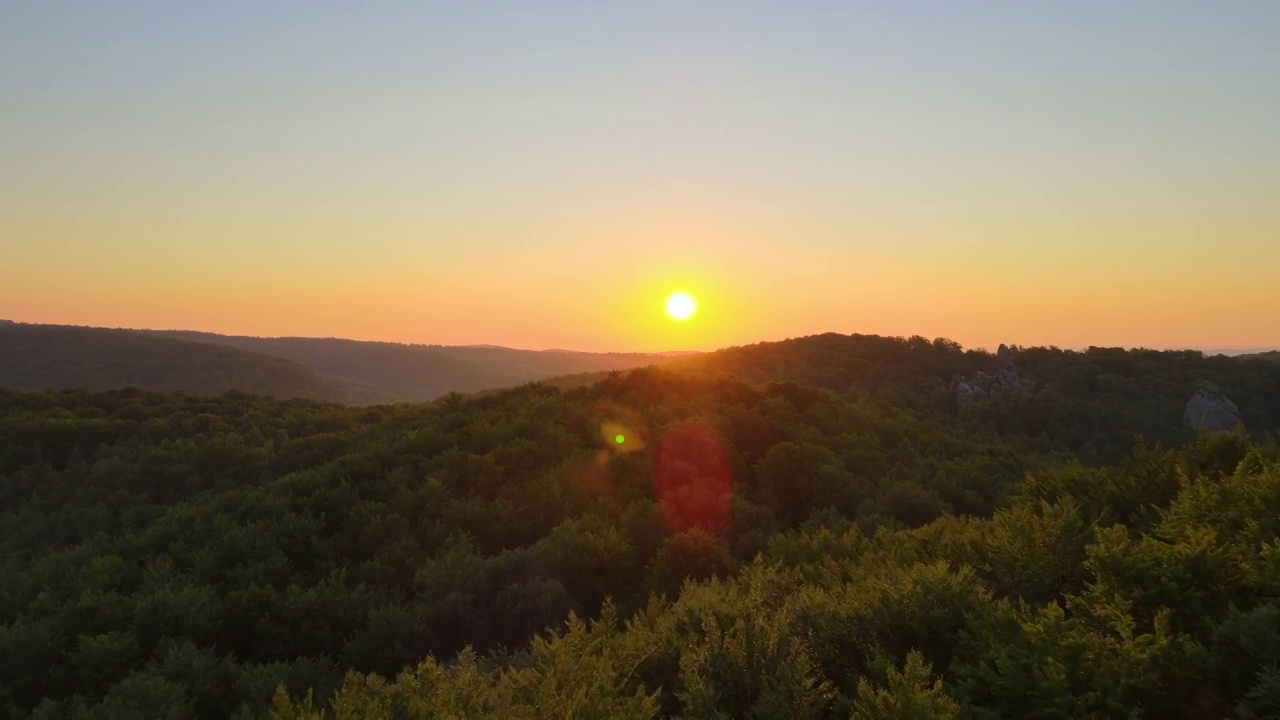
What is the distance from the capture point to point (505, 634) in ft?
36.3

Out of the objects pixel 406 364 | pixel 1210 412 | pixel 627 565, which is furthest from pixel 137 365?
pixel 1210 412

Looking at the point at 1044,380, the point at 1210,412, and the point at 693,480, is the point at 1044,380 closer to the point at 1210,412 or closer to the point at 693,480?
the point at 1210,412

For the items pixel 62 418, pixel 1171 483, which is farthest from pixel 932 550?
pixel 62 418

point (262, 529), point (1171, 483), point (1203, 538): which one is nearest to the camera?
point (1203, 538)

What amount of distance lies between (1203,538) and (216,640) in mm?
12336

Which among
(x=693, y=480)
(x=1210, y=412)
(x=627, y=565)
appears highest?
(x=1210, y=412)

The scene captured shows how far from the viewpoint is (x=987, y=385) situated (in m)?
37.8

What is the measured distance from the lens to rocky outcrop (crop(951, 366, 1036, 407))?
36375 mm

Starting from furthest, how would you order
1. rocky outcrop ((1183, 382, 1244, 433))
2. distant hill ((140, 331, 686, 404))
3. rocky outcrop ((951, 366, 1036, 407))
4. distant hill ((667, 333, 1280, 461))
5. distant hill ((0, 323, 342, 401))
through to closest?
1. distant hill ((140, 331, 686, 404))
2. distant hill ((0, 323, 342, 401))
3. rocky outcrop ((951, 366, 1036, 407))
4. rocky outcrop ((1183, 382, 1244, 433))
5. distant hill ((667, 333, 1280, 461))

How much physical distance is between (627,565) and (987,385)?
102 feet

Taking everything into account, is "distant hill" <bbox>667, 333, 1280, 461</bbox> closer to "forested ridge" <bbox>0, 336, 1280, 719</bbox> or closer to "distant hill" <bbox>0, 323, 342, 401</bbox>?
"forested ridge" <bbox>0, 336, 1280, 719</bbox>

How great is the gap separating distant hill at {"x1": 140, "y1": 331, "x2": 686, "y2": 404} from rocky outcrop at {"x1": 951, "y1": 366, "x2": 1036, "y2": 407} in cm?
7274

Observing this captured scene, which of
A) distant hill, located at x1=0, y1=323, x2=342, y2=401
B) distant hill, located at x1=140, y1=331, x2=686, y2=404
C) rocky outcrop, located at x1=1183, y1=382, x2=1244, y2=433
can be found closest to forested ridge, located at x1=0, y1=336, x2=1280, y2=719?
rocky outcrop, located at x1=1183, y1=382, x2=1244, y2=433

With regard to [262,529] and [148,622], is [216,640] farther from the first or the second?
[262,529]
